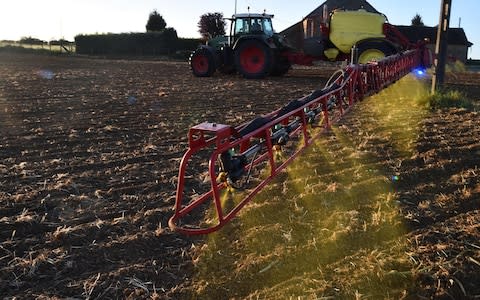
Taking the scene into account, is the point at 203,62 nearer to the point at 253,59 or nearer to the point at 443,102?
the point at 253,59

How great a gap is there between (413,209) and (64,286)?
109 inches

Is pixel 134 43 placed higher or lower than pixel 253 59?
higher

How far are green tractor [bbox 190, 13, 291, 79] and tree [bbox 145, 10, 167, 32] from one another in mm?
34455

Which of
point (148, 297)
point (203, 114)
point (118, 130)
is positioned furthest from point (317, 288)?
point (203, 114)

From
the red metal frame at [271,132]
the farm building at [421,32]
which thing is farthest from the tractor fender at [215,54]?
the farm building at [421,32]

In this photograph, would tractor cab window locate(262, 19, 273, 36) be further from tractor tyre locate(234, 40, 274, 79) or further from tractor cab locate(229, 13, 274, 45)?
tractor tyre locate(234, 40, 274, 79)

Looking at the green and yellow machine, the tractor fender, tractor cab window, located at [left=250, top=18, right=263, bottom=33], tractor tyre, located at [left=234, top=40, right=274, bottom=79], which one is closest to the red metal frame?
the green and yellow machine

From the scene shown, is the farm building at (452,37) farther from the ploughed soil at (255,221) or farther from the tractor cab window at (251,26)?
the ploughed soil at (255,221)

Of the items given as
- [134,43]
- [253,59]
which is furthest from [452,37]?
[253,59]

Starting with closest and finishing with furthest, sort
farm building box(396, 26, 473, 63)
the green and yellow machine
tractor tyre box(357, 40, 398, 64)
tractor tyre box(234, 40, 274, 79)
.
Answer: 1. tractor tyre box(357, 40, 398, 64)
2. the green and yellow machine
3. tractor tyre box(234, 40, 274, 79)
4. farm building box(396, 26, 473, 63)

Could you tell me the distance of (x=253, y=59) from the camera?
15141 mm

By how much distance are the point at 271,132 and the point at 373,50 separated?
32.4 ft

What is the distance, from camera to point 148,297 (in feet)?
9.75

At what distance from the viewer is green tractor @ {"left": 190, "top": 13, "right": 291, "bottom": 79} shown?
14.8 m
